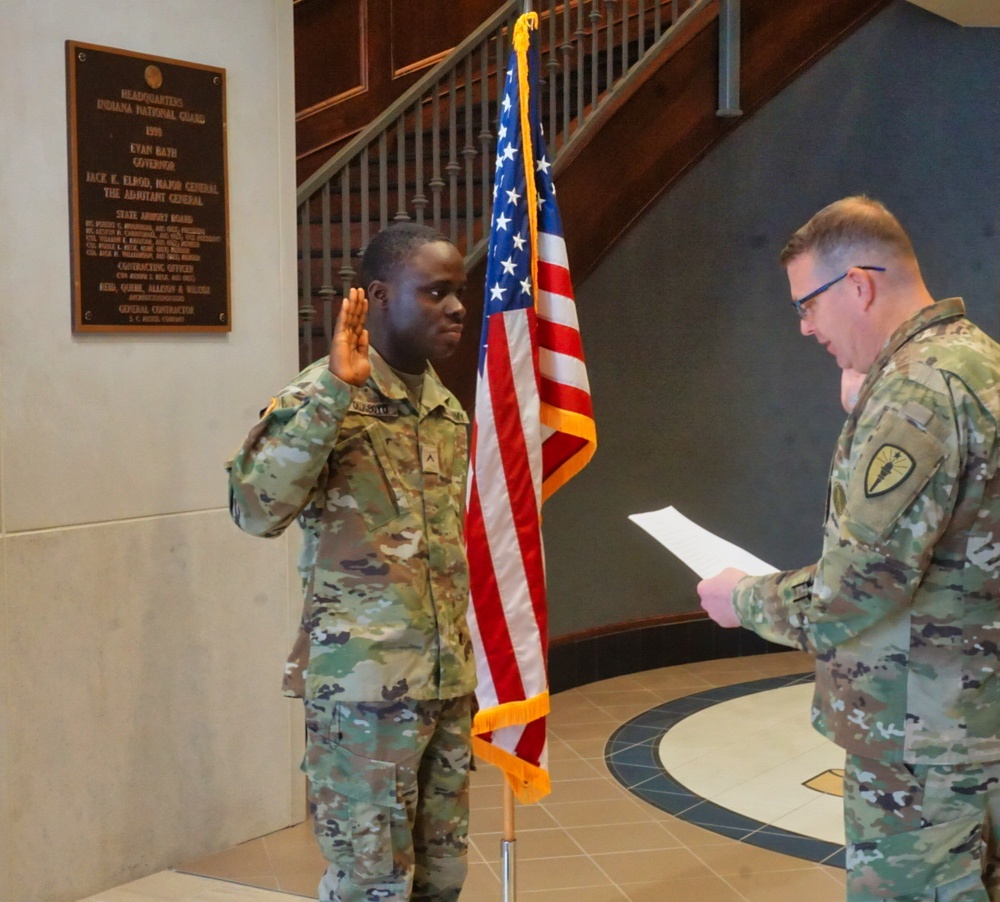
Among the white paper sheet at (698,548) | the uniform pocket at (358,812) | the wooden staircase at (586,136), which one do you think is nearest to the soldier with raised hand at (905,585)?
the white paper sheet at (698,548)

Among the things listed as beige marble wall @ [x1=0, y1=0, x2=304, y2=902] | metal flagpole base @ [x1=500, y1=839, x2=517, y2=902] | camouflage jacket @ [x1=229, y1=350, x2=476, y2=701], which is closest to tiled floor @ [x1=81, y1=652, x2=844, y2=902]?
beige marble wall @ [x1=0, y1=0, x2=304, y2=902]

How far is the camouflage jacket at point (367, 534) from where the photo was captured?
8.09ft

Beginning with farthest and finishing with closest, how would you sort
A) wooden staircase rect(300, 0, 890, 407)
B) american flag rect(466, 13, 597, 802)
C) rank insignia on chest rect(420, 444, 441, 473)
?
wooden staircase rect(300, 0, 890, 407), american flag rect(466, 13, 597, 802), rank insignia on chest rect(420, 444, 441, 473)

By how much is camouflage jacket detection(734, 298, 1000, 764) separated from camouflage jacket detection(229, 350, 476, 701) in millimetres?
762

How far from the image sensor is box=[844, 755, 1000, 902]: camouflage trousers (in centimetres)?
211

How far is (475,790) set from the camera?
15.2ft

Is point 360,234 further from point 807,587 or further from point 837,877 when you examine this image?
point 807,587

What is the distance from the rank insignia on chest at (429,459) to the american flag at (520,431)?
400mm

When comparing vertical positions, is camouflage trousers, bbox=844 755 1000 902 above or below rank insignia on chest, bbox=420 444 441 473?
below

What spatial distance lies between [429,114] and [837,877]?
4.33m

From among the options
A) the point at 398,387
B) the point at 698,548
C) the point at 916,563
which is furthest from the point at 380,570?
the point at 916,563

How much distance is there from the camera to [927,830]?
2117 millimetres

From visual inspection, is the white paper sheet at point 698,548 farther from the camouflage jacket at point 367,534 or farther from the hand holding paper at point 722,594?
the camouflage jacket at point 367,534

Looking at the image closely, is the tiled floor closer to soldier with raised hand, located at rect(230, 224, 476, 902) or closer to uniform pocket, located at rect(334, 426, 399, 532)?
soldier with raised hand, located at rect(230, 224, 476, 902)
